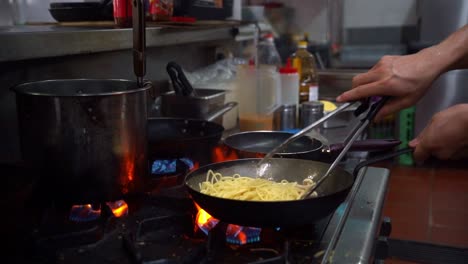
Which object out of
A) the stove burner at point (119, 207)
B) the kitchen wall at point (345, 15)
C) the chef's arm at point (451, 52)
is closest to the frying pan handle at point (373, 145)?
the chef's arm at point (451, 52)

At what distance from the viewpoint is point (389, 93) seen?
137 centimetres

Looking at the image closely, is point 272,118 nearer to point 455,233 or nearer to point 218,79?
point 218,79

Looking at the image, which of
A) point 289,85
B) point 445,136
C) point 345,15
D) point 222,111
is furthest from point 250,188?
point 345,15

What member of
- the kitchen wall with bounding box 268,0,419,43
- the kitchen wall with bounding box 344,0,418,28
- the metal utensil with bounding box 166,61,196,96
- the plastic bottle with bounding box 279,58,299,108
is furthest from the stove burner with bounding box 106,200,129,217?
the kitchen wall with bounding box 344,0,418,28

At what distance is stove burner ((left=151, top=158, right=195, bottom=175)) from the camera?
49.4 inches

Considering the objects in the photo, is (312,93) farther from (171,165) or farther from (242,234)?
(242,234)

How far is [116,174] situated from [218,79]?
1.11m

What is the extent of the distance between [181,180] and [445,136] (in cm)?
66

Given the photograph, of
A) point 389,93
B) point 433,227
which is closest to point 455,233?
point 433,227

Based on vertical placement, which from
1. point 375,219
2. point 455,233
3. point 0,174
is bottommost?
point 455,233

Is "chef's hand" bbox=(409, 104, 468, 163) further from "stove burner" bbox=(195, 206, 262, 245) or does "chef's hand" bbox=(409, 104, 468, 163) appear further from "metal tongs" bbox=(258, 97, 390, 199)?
"stove burner" bbox=(195, 206, 262, 245)

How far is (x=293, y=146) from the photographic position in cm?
140

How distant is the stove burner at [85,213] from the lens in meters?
0.95

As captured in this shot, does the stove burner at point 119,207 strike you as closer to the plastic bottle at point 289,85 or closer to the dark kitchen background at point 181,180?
the dark kitchen background at point 181,180
